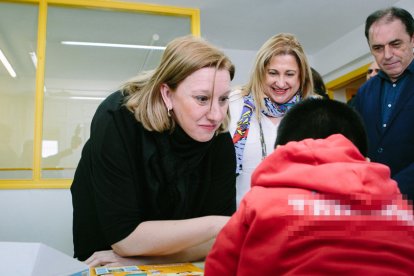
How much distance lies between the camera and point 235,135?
1970 mm

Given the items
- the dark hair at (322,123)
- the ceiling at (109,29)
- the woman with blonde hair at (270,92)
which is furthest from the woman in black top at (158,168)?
the ceiling at (109,29)

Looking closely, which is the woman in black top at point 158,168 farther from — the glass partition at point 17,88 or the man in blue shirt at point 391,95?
the glass partition at point 17,88

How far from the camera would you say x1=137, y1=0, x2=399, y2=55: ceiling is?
420 centimetres

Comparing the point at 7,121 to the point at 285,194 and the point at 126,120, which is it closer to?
the point at 126,120

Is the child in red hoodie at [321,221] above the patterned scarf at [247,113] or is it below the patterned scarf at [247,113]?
below

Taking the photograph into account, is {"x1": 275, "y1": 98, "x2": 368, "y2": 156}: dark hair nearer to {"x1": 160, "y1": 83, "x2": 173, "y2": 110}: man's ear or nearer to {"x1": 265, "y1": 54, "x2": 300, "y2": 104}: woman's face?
{"x1": 160, "y1": 83, "x2": 173, "y2": 110}: man's ear

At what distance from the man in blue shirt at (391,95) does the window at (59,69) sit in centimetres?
235

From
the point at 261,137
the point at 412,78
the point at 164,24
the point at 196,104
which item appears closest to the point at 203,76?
the point at 196,104

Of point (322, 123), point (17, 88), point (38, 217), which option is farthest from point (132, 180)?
point (17, 88)

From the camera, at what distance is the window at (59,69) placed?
344 centimetres

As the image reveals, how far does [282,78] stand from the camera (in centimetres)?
204

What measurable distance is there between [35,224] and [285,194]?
3.20 m

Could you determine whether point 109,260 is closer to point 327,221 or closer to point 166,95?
point 166,95

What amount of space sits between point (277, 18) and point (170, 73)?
12.1 ft
